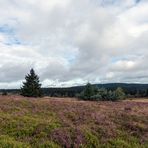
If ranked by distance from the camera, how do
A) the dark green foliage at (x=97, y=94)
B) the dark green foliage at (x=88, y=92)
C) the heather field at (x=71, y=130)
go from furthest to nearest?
the dark green foliage at (x=88, y=92) < the dark green foliage at (x=97, y=94) < the heather field at (x=71, y=130)

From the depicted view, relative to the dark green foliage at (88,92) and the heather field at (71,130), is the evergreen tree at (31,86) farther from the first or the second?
the heather field at (71,130)

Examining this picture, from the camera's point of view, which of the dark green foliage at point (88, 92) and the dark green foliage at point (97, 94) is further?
the dark green foliage at point (88, 92)

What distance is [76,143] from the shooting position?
1544 centimetres

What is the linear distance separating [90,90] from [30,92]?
18222 mm

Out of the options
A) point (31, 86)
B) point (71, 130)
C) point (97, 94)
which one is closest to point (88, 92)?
point (97, 94)

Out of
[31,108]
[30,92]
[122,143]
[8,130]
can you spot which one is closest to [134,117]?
[122,143]

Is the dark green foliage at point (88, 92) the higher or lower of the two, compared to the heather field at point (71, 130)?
higher

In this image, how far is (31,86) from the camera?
65688 mm

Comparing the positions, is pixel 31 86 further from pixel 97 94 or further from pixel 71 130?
pixel 71 130

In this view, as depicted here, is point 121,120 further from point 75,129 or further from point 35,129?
point 35,129

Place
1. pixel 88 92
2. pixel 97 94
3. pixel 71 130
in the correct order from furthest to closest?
pixel 88 92 → pixel 97 94 → pixel 71 130

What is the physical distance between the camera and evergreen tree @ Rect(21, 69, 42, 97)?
65312 millimetres

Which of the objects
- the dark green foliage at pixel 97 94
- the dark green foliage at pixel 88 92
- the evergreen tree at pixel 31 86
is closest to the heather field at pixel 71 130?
the evergreen tree at pixel 31 86

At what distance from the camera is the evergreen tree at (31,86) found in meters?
65.3
